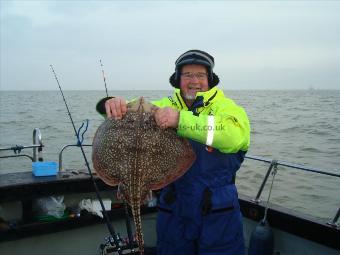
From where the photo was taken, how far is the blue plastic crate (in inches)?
195

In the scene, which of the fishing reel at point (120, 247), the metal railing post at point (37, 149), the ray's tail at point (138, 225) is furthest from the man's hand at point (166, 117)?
the metal railing post at point (37, 149)

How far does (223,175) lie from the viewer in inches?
125

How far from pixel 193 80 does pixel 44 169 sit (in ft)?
9.02

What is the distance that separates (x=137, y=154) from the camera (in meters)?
2.74

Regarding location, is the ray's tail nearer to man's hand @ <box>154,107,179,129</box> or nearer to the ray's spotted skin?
the ray's spotted skin

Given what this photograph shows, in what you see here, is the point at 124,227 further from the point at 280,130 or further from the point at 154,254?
the point at 280,130

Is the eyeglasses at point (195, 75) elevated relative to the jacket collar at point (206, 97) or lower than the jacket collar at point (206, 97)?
elevated

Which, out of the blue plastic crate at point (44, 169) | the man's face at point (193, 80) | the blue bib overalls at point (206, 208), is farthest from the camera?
the blue plastic crate at point (44, 169)

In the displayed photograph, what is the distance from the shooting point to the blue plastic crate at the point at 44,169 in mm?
4944

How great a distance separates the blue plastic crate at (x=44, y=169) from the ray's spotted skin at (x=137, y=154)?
2.36 m

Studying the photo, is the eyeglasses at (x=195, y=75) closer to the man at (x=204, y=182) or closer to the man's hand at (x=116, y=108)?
the man at (x=204, y=182)

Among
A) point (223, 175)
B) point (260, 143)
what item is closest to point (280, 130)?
point (260, 143)

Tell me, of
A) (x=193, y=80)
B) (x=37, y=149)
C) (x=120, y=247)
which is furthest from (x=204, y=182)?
(x=37, y=149)

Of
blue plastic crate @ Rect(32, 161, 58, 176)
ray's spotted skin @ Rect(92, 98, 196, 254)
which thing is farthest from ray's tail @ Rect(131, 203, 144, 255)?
blue plastic crate @ Rect(32, 161, 58, 176)
